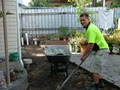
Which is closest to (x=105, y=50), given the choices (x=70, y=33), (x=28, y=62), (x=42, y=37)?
(x=28, y=62)

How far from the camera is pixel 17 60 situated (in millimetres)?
6562

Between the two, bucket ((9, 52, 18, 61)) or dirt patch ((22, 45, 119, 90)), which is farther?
bucket ((9, 52, 18, 61))

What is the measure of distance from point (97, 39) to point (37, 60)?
13.2ft

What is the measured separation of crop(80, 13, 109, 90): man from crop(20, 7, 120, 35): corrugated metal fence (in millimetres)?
9366

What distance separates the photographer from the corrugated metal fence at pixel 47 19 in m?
13.8

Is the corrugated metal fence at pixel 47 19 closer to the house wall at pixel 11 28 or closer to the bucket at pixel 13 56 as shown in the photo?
the house wall at pixel 11 28

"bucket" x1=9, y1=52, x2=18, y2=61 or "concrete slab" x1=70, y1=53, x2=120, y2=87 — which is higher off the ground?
"bucket" x1=9, y1=52, x2=18, y2=61

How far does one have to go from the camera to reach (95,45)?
4.47m

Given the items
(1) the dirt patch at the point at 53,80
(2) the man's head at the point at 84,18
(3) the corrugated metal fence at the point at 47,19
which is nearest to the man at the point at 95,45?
(2) the man's head at the point at 84,18

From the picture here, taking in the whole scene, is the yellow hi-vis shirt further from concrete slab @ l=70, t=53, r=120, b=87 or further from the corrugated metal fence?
the corrugated metal fence

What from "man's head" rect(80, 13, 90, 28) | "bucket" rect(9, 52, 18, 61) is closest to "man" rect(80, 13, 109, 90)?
"man's head" rect(80, 13, 90, 28)

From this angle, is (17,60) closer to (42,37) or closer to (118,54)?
(118,54)

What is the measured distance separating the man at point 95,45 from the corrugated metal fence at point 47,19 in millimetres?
9366

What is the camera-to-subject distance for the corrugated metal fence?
1377 cm
